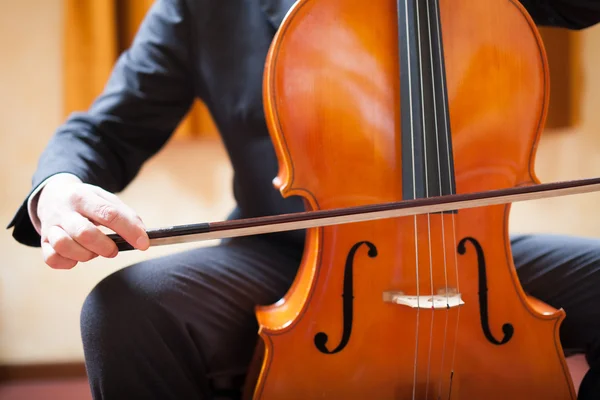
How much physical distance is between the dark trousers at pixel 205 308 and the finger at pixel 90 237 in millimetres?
107

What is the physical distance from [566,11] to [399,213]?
0.54 metres

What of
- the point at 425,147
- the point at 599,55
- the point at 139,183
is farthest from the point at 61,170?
the point at 599,55

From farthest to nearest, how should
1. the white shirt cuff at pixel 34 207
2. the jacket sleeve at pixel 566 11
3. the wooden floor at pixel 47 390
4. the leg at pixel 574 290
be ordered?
1. the wooden floor at pixel 47 390
2. the jacket sleeve at pixel 566 11
3. the leg at pixel 574 290
4. the white shirt cuff at pixel 34 207

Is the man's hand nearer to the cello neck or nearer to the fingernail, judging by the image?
the fingernail

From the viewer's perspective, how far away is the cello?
1.92ft

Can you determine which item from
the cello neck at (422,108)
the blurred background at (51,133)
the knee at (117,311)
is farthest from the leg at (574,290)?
the blurred background at (51,133)

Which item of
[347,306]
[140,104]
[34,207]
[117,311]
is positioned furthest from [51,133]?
[347,306]

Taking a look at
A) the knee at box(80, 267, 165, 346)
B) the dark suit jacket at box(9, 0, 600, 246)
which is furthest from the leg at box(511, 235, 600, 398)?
the knee at box(80, 267, 165, 346)

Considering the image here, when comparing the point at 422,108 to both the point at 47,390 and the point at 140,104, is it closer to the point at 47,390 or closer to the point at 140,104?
the point at 140,104

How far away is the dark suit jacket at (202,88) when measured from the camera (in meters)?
0.76

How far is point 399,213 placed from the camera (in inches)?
22.9

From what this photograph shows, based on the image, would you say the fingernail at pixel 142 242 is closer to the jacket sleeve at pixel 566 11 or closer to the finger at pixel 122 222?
the finger at pixel 122 222

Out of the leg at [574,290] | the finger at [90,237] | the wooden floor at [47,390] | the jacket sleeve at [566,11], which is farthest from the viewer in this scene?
the wooden floor at [47,390]

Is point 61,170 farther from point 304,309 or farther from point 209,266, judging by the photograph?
point 304,309
